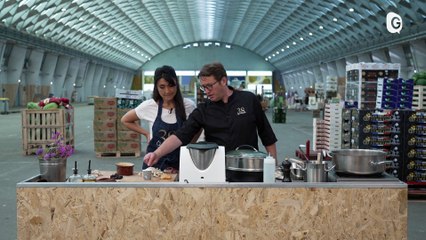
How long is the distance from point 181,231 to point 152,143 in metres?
1.40

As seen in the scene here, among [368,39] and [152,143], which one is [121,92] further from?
[368,39]

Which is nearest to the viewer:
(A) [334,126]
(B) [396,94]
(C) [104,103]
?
(B) [396,94]

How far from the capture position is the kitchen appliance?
373cm

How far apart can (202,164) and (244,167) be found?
316 mm

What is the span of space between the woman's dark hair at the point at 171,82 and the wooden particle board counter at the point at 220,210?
52.7 inches

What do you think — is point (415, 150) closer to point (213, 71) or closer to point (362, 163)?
point (362, 163)

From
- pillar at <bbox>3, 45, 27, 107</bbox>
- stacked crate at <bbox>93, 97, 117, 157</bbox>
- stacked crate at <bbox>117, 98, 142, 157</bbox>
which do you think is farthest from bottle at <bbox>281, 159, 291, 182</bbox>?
pillar at <bbox>3, 45, 27, 107</bbox>

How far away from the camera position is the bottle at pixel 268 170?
12.2 feet

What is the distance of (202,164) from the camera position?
3785mm

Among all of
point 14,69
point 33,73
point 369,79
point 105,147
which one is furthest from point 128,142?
point 33,73

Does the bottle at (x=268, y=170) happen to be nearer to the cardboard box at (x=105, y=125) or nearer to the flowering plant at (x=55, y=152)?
the flowering plant at (x=55, y=152)

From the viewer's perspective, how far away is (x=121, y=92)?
14.9 meters

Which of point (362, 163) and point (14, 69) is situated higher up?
point (14, 69)

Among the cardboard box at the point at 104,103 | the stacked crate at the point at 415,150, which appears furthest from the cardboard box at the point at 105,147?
the stacked crate at the point at 415,150
